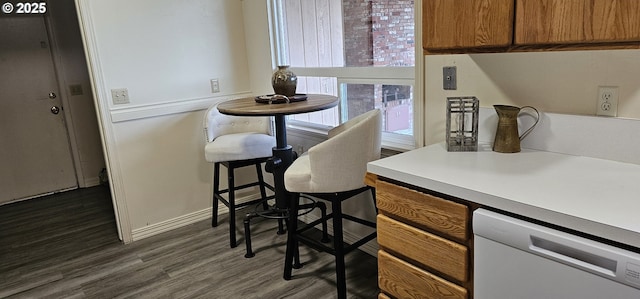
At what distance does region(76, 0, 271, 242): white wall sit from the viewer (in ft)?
9.41

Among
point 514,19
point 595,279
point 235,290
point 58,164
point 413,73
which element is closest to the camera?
point 595,279

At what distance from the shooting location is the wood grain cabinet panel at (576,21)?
1076 millimetres

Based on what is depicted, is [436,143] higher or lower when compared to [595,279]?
higher

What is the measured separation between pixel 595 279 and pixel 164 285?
2.24 meters

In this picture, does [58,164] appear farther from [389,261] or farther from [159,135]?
[389,261]

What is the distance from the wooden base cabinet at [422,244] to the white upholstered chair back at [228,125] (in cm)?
182

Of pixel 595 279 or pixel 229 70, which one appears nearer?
pixel 595 279

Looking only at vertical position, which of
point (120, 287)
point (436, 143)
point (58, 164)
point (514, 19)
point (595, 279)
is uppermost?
point (514, 19)

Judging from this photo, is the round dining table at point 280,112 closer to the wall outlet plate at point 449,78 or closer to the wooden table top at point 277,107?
the wooden table top at point 277,107

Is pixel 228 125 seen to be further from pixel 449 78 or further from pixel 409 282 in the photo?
pixel 409 282

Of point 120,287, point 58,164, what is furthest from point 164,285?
point 58,164

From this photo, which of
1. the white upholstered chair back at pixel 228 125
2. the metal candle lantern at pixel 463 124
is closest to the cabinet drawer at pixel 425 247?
the metal candle lantern at pixel 463 124

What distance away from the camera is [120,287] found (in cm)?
249

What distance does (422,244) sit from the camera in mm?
1451
